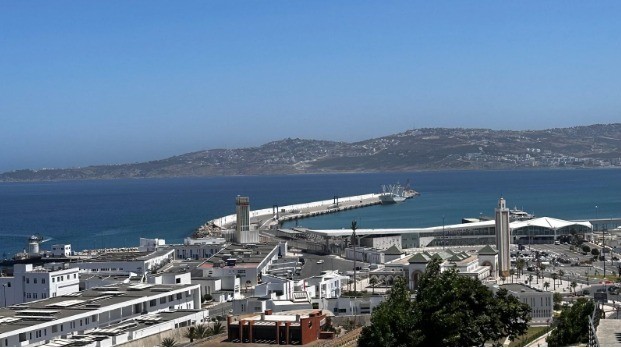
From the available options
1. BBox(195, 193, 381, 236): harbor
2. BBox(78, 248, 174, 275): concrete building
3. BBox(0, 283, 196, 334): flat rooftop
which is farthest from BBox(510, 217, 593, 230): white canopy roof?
BBox(0, 283, 196, 334): flat rooftop

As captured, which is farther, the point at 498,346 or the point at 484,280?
the point at 484,280

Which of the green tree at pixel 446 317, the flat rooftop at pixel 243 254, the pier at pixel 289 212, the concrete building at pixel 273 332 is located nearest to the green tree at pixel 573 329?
the green tree at pixel 446 317

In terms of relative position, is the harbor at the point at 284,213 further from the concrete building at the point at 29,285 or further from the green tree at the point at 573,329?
the green tree at the point at 573,329

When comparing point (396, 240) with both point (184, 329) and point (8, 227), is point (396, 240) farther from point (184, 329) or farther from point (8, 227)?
point (8, 227)

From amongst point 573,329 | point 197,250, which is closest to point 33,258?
point 197,250

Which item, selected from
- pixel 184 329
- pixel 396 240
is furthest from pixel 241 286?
pixel 396 240

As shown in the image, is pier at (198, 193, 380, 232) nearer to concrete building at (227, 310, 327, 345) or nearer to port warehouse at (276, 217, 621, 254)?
port warehouse at (276, 217, 621, 254)
